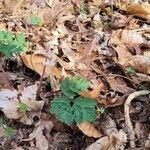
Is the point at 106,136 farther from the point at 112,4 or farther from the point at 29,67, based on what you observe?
the point at 112,4

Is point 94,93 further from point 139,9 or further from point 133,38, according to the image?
point 139,9

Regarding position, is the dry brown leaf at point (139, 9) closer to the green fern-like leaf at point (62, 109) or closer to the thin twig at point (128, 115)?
the thin twig at point (128, 115)

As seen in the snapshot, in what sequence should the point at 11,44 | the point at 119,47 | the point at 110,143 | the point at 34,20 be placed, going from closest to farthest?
1. the point at 110,143
2. the point at 11,44
3. the point at 119,47
4. the point at 34,20

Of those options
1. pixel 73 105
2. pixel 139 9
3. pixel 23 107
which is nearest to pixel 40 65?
pixel 23 107

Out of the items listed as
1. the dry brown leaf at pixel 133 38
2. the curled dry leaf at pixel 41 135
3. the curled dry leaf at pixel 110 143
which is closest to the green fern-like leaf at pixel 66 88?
the curled dry leaf at pixel 41 135

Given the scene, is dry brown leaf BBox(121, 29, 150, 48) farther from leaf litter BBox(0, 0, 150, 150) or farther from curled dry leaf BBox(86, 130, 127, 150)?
curled dry leaf BBox(86, 130, 127, 150)

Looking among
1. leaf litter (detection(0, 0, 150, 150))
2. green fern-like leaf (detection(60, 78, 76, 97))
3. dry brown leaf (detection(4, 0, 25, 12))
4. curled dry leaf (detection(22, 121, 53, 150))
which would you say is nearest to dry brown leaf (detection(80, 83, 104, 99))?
leaf litter (detection(0, 0, 150, 150))
